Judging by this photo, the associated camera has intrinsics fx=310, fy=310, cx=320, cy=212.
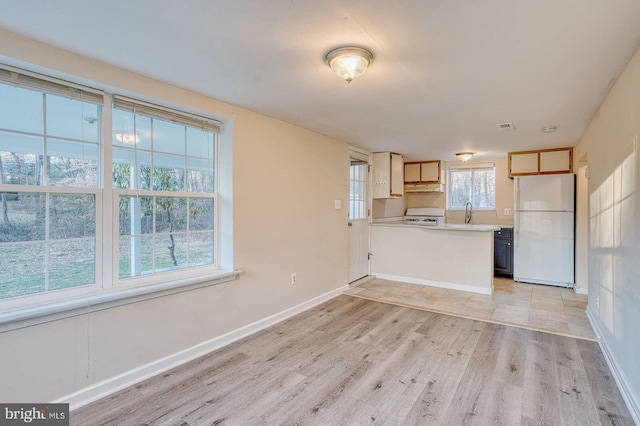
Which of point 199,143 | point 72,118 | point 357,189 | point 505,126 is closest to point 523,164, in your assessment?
point 505,126

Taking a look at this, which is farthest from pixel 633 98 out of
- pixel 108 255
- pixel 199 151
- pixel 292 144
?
pixel 108 255

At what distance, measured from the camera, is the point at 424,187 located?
20.2 ft

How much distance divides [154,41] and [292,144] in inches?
72.8

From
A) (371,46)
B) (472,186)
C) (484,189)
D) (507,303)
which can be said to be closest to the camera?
(371,46)

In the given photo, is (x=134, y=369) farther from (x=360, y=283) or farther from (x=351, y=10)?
(x=360, y=283)

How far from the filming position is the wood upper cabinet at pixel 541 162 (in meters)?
4.58

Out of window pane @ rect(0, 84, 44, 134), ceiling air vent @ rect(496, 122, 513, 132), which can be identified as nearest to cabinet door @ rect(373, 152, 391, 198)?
ceiling air vent @ rect(496, 122, 513, 132)

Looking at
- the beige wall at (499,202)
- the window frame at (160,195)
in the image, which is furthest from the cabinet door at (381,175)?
the window frame at (160,195)

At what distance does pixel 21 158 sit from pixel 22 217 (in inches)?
13.8

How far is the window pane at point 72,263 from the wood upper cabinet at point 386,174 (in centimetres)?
406

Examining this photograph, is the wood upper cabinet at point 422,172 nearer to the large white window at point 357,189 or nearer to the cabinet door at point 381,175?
the cabinet door at point 381,175

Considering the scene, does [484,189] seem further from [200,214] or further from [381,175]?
[200,214]

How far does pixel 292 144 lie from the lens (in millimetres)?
3484

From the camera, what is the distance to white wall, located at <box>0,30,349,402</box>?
70.6 inches
